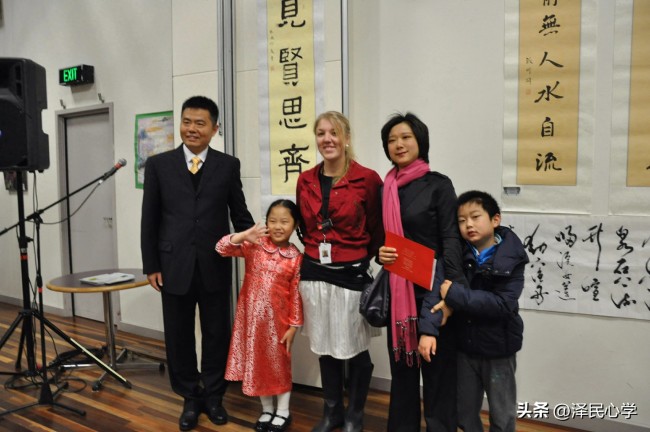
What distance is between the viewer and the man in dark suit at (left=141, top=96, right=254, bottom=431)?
2.25m

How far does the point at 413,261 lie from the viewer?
1715mm

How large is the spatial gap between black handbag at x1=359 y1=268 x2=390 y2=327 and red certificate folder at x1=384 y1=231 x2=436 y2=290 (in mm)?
107

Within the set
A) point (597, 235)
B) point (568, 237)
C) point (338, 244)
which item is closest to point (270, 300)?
point (338, 244)

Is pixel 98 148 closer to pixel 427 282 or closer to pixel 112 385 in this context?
pixel 112 385

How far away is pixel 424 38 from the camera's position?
101 inches

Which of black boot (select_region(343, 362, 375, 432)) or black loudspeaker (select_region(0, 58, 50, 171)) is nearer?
black boot (select_region(343, 362, 375, 432))

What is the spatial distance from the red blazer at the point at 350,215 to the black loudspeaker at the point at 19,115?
147cm

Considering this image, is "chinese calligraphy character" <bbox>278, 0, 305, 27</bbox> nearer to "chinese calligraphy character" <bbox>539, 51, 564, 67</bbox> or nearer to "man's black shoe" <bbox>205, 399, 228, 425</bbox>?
"chinese calligraphy character" <bbox>539, 51, 564, 67</bbox>

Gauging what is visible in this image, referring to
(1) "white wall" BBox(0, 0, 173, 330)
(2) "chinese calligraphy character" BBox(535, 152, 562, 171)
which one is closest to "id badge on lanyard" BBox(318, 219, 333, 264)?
(2) "chinese calligraphy character" BBox(535, 152, 562, 171)

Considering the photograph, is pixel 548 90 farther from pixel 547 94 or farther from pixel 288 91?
pixel 288 91

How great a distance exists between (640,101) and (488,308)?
49.0 inches

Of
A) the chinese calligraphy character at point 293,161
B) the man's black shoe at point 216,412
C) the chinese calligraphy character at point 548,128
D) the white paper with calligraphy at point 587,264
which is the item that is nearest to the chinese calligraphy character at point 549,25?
the chinese calligraphy character at point 548,128

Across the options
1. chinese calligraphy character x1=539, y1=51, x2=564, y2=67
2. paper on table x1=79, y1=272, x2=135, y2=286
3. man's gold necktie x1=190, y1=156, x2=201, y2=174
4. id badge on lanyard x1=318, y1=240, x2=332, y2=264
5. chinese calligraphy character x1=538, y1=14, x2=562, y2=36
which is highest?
chinese calligraphy character x1=538, y1=14, x2=562, y2=36

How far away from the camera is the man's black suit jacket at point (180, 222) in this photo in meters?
2.24
